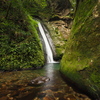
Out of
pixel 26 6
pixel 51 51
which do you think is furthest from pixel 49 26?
pixel 26 6

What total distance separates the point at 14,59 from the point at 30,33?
2754 millimetres

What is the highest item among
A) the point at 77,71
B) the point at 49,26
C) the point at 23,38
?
the point at 49,26

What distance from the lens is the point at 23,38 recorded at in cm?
658

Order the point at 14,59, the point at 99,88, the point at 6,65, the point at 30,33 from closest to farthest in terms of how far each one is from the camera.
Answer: the point at 99,88 < the point at 6,65 < the point at 14,59 < the point at 30,33

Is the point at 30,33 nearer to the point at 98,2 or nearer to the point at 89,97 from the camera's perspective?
the point at 98,2

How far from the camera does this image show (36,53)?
6.77 meters

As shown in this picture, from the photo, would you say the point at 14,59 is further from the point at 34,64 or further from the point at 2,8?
the point at 2,8

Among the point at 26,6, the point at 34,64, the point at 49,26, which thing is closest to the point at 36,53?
the point at 34,64

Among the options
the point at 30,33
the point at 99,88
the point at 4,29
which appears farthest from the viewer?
the point at 30,33

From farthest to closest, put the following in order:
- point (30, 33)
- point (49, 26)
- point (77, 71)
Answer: point (49, 26), point (30, 33), point (77, 71)

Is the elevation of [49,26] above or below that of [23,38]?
above

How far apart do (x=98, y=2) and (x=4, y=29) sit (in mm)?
5957

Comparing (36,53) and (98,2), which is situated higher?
(98,2)

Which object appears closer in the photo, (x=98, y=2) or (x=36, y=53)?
(x=98, y=2)
